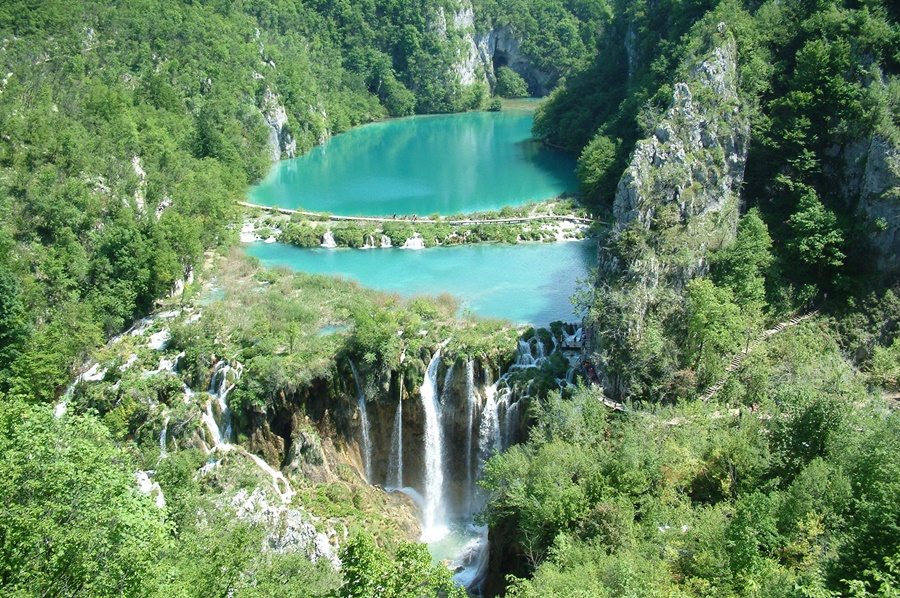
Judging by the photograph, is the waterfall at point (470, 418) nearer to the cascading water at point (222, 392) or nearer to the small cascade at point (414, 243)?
the cascading water at point (222, 392)

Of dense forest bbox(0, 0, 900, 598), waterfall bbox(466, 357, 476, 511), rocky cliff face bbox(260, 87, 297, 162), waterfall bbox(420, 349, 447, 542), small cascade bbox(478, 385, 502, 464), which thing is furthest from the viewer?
rocky cliff face bbox(260, 87, 297, 162)

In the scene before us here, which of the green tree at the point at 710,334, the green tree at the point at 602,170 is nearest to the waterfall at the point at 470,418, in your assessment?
the green tree at the point at 710,334

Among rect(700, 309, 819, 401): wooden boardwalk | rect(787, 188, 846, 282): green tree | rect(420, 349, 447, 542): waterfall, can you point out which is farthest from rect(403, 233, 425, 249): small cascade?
rect(700, 309, 819, 401): wooden boardwalk

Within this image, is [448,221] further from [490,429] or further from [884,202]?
[884,202]

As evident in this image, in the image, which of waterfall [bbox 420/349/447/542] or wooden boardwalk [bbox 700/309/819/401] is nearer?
wooden boardwalk [bbox 700/309/819/401]

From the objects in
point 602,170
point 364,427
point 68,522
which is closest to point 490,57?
point 602,170

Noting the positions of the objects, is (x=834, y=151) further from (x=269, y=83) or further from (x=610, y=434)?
(x=269, y=83)

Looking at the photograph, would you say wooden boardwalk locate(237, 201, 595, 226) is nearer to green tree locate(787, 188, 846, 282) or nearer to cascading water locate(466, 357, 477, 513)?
green tree locate(787, 188, 846, 282)
